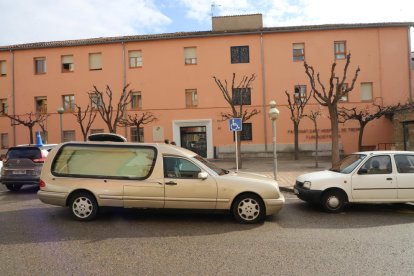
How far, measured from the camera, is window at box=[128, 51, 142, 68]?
86.9 ft

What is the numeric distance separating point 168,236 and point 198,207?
3.57 ft

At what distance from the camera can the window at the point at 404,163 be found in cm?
770

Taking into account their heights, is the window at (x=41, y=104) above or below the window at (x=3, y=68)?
below

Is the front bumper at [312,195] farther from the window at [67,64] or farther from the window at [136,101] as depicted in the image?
the window at [67,64]

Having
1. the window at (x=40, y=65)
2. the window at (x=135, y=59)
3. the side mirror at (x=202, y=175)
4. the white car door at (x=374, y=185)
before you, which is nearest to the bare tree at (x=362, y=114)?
the white car door at (x=374, y=185)

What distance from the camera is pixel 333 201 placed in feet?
25.0

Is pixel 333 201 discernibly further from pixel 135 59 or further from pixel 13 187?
pixel 135 59

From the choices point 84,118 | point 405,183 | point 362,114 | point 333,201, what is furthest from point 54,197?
point 362,114

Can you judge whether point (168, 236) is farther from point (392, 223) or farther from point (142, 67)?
point (142, 67)

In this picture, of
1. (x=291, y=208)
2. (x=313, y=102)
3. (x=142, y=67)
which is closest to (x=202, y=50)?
(x=142, y=67)

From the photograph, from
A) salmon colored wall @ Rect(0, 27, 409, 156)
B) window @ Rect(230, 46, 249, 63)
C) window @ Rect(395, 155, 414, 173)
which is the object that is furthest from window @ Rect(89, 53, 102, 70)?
window @ Rect(395, 155, 414, 173)

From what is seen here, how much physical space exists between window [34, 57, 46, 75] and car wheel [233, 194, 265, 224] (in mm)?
26074

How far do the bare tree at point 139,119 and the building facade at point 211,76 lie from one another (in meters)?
0.42

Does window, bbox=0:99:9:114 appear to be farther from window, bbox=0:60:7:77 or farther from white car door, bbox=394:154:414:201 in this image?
white car door, bbox=394:154:414:201
